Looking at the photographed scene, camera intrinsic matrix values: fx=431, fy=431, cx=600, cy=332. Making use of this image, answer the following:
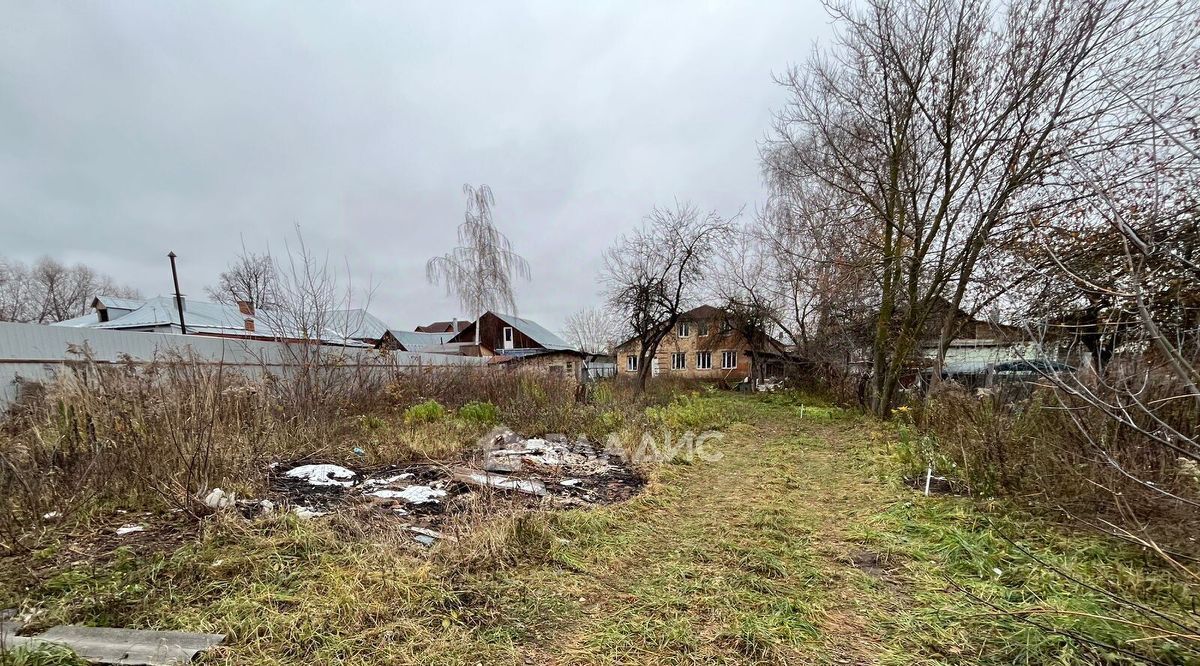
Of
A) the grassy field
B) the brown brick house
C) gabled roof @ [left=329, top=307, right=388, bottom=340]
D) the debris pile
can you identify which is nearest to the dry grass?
the debris pile

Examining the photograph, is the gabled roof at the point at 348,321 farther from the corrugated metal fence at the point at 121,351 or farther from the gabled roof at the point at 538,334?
the gabled roof at the point at 538,334

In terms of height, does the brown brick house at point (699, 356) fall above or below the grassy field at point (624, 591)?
above

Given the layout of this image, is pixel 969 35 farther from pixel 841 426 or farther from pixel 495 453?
pixel 495 453

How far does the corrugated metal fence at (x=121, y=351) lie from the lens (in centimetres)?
572

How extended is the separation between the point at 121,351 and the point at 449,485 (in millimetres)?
7140

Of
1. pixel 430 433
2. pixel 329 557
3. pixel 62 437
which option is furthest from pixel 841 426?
pixel 62 437

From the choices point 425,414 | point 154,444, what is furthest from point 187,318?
point 154,444

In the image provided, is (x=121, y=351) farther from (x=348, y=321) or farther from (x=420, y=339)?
(x=420, y=339)

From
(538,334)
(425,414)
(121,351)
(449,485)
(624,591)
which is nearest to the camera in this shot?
(624,591)

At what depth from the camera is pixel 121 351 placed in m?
7.05

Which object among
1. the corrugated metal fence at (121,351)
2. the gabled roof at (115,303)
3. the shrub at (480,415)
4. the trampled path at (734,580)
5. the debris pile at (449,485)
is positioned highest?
the gabled roof at (115,303)

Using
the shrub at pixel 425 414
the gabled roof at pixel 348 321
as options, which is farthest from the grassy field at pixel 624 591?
the gabled roof at pixel 348 321

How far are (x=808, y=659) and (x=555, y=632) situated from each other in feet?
3.77

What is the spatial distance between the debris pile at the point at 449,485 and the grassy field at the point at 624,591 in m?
0.51
